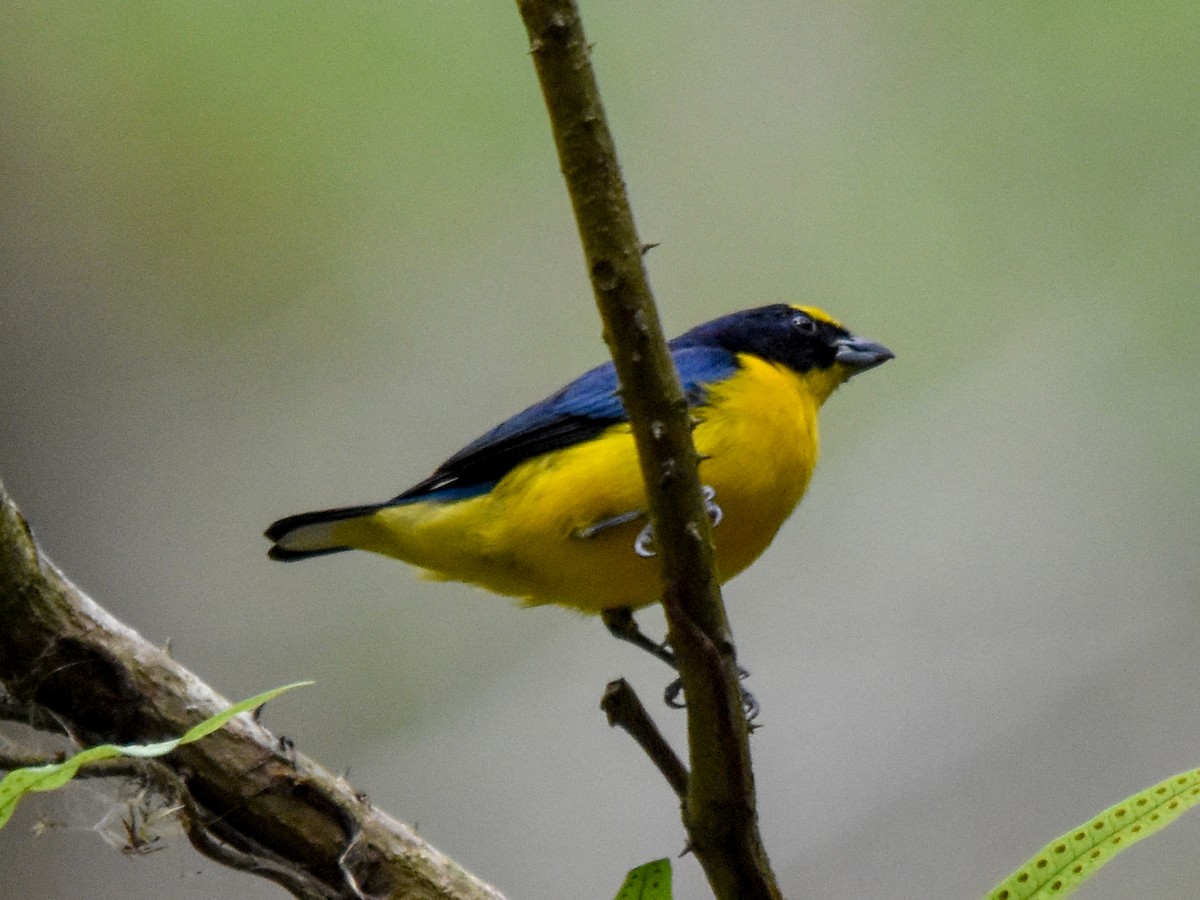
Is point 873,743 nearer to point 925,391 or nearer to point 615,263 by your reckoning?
point 925,391

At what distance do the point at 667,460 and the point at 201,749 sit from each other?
105cm

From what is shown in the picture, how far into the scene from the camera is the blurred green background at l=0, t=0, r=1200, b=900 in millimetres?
5465

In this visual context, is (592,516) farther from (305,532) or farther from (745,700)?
(305,532)

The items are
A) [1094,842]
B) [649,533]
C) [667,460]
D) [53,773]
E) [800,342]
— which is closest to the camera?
[53,773]

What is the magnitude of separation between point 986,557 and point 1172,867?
148 centimetres

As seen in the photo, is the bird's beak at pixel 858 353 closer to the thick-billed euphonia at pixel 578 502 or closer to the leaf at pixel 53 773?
the thick-billed euphonia at pixel 578 502

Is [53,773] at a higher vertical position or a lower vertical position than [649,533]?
higher

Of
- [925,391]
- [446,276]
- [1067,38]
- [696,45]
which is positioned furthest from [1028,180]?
[446,276]

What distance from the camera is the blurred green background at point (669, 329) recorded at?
546 cm

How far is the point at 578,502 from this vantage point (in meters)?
3.37

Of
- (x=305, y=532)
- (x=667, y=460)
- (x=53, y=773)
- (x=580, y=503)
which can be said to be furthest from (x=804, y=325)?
(x=53, y=773)

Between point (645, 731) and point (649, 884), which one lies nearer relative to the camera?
point (649, 884)

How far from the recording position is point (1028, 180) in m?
6.62

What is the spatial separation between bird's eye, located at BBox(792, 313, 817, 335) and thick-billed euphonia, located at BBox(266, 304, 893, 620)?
0.47 metres
